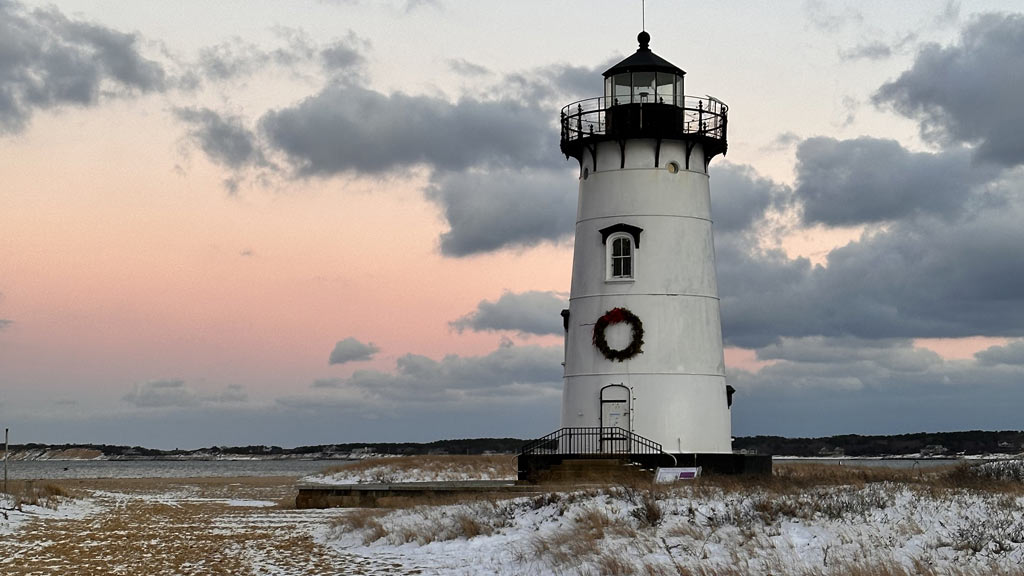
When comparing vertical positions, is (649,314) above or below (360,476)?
above

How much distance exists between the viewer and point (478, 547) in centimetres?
1867

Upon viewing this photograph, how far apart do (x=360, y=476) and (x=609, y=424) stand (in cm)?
2396

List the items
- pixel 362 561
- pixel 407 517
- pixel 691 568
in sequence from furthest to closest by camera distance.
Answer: pixel 407 517, pixel 362 561, pixel 691 568

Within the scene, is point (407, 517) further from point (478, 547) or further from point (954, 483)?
point (954, 483)

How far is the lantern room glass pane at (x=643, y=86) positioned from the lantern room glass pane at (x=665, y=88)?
0.66 feet

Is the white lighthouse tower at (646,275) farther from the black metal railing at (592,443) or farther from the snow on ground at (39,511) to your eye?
the snow on ground at (39,511)

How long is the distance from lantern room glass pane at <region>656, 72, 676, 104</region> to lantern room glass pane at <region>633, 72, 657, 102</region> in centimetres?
20

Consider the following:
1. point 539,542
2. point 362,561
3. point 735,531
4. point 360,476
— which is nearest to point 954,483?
point 735,531

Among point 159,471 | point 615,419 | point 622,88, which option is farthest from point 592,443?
point 159,471

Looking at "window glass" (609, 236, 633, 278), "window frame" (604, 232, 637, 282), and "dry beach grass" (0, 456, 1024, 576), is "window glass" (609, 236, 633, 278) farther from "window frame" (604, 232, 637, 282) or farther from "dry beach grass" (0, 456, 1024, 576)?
"dry beach grass" (0, 456, 1024, 576)

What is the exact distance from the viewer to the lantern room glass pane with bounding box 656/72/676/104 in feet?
111

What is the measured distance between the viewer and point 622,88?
33938 millimetres

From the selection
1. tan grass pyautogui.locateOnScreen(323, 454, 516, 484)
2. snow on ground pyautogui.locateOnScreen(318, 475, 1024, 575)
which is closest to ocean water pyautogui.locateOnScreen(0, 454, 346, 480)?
tan grass pyautogui.locateOnScreen(323, 454, 516, 484)

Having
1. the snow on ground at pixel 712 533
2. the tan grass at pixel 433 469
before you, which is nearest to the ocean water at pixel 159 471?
the tan grass at pixel 433 469
